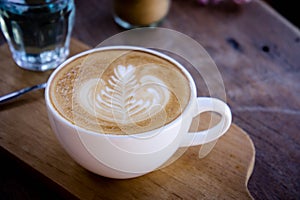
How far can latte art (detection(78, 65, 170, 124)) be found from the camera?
652 mm

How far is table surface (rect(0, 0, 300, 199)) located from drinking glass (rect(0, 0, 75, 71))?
0.11 metres

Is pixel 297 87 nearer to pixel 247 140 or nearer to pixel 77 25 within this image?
pixel 247 140

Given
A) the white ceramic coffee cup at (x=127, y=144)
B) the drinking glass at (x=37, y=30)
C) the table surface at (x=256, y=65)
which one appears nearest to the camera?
the white ceramic coffee cup at (x=127, y=144)

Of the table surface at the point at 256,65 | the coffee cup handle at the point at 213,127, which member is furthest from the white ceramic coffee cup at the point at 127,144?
the table surface at the point at 256,65

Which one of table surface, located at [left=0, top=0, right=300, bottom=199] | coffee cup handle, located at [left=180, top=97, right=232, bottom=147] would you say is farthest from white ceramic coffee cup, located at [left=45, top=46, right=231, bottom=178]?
table surface, located at [left=0, top=0, right=300, bottom=199]

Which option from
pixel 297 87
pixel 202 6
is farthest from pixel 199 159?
pixel 202 6

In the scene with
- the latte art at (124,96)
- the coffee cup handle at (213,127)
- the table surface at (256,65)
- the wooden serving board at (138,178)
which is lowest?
the table surface at (256,65)

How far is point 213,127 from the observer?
0.73 m

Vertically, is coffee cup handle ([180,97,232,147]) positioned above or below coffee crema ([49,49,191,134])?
below

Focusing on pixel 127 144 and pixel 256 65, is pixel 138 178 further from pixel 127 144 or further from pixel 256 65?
pixel 256 65

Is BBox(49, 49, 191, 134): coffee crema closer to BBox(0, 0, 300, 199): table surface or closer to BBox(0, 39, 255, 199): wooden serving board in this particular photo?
BBox(0, 39, 255, 199): wooden serving board

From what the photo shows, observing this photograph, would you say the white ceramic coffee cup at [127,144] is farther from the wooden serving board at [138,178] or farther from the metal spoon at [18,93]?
the metal spoon at [18,93]

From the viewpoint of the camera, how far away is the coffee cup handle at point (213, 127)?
688mm

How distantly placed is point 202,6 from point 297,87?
0.35 m
